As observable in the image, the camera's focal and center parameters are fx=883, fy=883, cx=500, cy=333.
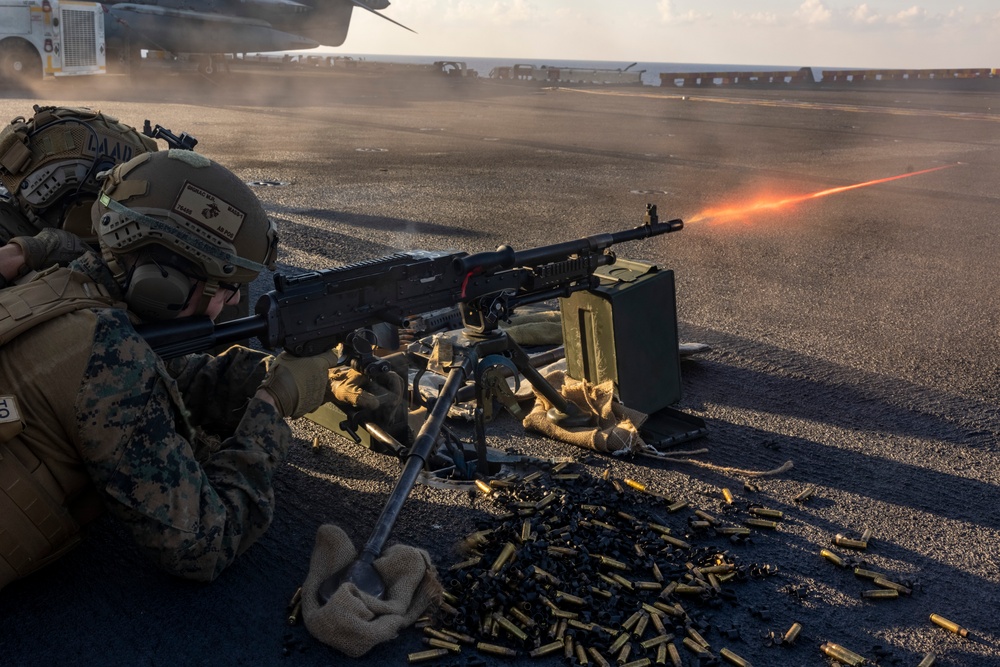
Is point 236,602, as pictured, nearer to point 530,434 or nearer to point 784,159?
point 530,434

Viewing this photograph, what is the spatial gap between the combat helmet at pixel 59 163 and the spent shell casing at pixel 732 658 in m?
3.77

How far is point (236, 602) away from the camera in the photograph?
3551 millimetres

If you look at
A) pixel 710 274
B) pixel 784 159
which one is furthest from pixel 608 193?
pixel 784 159

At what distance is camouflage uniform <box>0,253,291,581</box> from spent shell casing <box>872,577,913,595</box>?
273cm

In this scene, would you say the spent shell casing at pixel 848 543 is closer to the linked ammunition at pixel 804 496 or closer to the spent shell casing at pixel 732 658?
the linked ammunition at pixel 804 496

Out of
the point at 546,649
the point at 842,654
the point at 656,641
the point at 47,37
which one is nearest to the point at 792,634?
the point at 842,654

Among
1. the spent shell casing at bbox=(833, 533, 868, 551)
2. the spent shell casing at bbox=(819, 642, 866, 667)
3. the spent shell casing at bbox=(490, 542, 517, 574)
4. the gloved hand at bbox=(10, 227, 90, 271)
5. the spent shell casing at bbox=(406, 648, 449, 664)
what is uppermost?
the gloved hand at bbox=(10, 227, 90, 271)

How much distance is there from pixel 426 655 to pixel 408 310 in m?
1.71

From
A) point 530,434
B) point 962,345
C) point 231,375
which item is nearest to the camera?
point 231,375

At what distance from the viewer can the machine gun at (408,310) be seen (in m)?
3.51

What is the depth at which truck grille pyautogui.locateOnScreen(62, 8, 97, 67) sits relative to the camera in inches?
1055

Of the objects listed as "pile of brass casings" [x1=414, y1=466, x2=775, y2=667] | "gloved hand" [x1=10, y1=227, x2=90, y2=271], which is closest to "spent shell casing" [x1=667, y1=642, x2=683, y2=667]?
"pile of brass casings" [x1=414, y1=466, x2=775, y2=667]

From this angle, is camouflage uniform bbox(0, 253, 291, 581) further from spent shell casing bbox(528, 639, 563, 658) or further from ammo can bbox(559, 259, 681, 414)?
ammo can bbox(559, 259, 681, 414)

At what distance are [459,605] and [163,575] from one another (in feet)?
4.12
